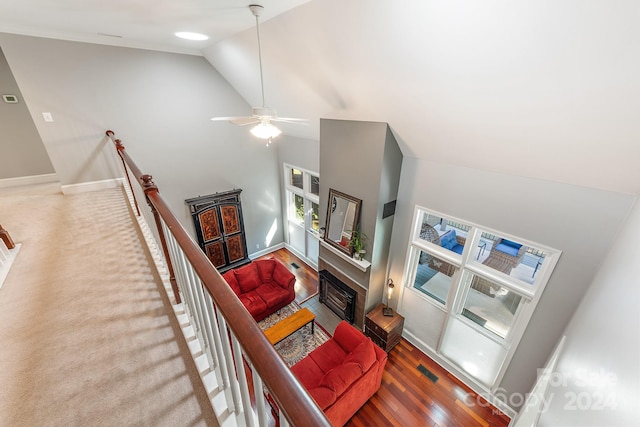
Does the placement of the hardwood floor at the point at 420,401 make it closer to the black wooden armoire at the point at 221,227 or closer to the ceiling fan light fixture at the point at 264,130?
the ceiling fan light fixture at the point at 264,130

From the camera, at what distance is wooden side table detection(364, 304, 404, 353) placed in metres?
4.48

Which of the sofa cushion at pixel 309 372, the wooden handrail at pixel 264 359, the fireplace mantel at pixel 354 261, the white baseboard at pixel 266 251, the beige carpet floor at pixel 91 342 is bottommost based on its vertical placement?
the white baseboard at pixel 266 251

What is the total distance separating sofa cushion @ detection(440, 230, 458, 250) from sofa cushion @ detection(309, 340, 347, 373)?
8.21 feet

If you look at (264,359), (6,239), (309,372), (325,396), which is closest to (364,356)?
(325,396)

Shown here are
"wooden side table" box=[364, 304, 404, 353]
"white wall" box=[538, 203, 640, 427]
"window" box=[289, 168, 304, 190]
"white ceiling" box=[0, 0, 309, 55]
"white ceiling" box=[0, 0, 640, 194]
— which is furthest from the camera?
"window" box=[289, 168, 304, 190]

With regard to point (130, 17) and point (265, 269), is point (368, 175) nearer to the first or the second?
point (265, 269)

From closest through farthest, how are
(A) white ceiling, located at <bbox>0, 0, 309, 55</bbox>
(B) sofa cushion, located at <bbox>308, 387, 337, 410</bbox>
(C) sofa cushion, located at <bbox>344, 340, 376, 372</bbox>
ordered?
(A) white ceiling, located at <bbox>0, 0, 309, 55</bbox>, (B) sofa cushion, located at <bbox>308, 387, 337, 410</bbox>, (C) sofa cushion, located at <bbox>344, 340, 376, 372</bbox>

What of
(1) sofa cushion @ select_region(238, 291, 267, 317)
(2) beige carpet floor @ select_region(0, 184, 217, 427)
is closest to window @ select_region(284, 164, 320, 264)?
(1) sofa cushion @ select_region(238, 291, 267, 317)

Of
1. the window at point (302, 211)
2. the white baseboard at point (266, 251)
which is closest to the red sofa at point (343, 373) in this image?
the window at point (302, 211)

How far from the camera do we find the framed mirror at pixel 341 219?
4.53 metres

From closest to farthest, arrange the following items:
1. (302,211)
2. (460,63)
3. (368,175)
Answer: (460,63), (368,175), (302,211)

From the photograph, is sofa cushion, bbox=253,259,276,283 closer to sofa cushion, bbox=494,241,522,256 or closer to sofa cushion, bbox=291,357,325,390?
sofa cushion, bbox=291,357,325,390

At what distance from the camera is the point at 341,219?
486 cm

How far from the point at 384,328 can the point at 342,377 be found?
1496mm
